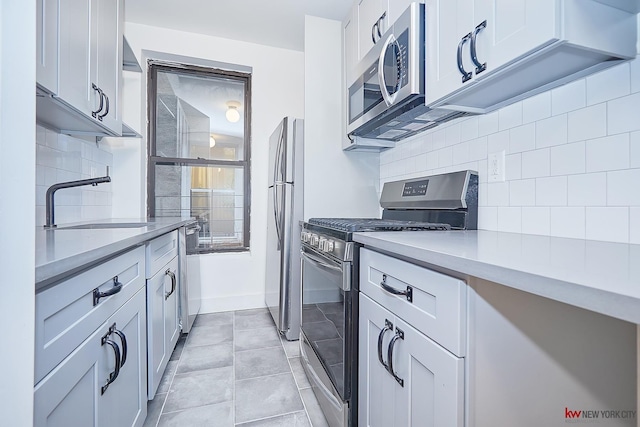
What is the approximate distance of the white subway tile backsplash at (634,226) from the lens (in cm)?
83

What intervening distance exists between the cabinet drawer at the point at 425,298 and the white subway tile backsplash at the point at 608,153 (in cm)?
68

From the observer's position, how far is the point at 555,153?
1047 millimetres

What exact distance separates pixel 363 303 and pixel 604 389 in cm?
68

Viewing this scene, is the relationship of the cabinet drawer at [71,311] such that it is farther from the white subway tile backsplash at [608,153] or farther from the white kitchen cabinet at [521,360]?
the white subway tile backsplash at [608,153]

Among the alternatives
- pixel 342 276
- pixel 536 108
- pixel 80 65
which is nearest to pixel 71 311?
pixel 342 276

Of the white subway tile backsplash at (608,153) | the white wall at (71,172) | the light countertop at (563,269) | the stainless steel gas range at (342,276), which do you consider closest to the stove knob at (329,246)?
the stainless steel gas range at (342,276)

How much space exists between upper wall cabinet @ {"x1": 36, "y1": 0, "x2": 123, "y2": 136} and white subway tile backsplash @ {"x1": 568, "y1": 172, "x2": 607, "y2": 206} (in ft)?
6.20

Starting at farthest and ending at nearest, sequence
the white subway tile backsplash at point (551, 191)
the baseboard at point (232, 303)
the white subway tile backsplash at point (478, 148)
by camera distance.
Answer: the baseboard at point (232, 303) → the white subway tile backsplash at point (478, 148) → the white subway tile backsplash at point (551, 191)

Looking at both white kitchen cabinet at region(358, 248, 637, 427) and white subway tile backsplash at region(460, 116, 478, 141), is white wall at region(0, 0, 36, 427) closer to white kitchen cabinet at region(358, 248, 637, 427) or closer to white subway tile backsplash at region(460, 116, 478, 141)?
white kitchen cabinet at region(358, 248, 637, 427)

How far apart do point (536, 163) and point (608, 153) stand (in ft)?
0.74

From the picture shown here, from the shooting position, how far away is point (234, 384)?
171 cm

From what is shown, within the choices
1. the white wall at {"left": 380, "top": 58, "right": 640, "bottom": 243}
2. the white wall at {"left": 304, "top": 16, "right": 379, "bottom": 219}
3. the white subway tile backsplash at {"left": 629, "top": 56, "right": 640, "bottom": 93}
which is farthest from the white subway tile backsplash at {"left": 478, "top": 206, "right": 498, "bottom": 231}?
the white wall at {"left": 304, "top": 16, "right": 379, "bottom": 219}

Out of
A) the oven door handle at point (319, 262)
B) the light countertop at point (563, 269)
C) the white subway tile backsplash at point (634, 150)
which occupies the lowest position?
the oven door handle at point (319, 262)

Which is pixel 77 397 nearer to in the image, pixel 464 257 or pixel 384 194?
pixel 464 257
